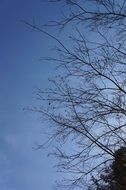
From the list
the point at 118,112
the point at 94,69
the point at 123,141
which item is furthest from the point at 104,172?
the point at 94,69

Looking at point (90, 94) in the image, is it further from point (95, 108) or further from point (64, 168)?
point (64, 168)

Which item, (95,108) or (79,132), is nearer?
(95,108)

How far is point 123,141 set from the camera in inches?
296

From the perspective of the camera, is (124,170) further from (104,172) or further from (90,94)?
(90,94)

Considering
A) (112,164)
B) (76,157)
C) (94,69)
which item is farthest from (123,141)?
(94,69)

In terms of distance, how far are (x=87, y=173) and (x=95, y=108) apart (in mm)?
1557

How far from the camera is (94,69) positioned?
7.02 meters

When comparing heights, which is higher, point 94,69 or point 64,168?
point 94,69

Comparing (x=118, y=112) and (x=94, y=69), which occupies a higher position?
Result: (x=94, y=69)

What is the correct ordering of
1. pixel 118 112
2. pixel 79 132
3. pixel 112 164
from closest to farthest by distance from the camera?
pixel 118 112
pixel 79 132
pixel 112 164

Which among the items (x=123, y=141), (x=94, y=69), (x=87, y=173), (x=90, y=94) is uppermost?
(x=94, y=69)

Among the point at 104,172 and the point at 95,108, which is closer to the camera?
the point at 95,108

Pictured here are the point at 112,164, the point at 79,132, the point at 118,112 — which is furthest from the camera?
the point at 112,164

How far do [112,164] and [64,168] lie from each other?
1.18 meters
